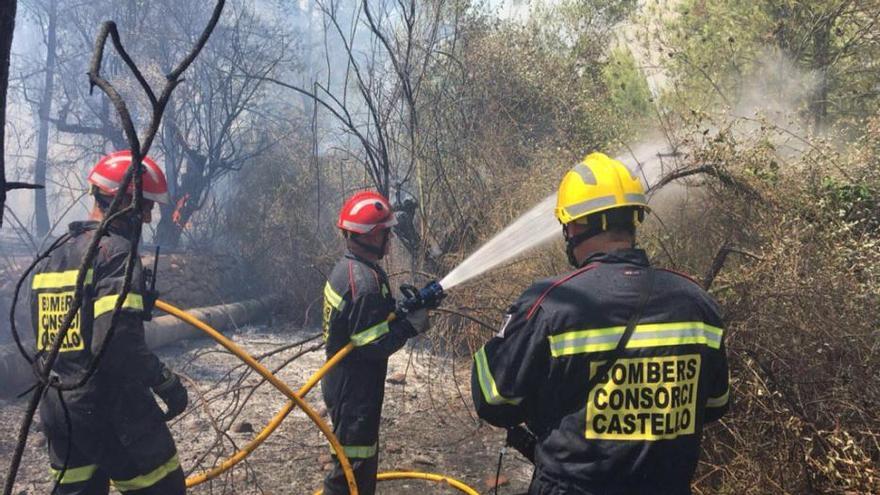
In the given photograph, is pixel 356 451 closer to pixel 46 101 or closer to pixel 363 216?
pixel 363 216

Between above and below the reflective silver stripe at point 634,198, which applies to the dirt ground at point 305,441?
below

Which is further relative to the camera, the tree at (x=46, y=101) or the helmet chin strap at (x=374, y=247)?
the tree at (x=46, y=101)

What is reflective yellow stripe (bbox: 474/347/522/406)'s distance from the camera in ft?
6.85

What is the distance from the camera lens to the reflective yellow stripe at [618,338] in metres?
1.94

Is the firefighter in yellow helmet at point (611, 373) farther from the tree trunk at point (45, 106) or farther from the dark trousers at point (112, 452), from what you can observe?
the tree trunk at point (45, 106)

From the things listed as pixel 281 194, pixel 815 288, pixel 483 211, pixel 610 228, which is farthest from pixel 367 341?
pixel 281 194

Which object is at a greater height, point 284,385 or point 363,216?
point 363,216

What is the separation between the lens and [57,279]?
303cm

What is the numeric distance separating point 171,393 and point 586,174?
241cm

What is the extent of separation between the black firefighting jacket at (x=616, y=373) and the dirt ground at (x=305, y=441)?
2.38 m

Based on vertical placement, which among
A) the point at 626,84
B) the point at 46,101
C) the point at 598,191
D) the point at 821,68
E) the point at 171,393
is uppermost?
the point at 46,101

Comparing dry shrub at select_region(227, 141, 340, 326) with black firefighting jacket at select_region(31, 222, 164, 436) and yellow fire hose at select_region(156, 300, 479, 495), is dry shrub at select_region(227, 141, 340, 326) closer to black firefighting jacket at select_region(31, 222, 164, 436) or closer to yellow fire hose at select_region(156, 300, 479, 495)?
yellow fire hose at select_region(156, 300, 479, 495)

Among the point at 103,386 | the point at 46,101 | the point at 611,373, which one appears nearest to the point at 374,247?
the point at 103,386

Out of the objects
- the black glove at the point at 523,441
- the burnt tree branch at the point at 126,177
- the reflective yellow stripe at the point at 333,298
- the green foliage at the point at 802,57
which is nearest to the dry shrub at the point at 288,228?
the reflective yellow stripe at the point at 333,298
